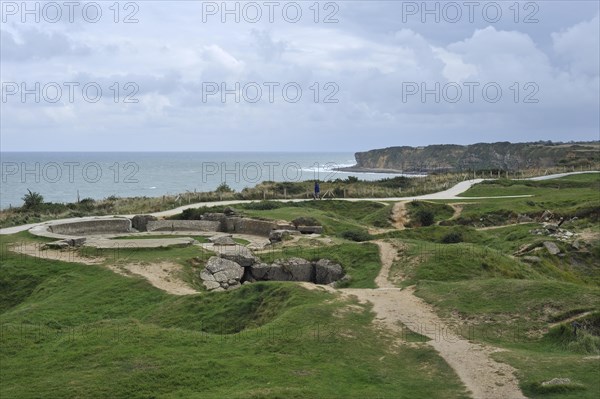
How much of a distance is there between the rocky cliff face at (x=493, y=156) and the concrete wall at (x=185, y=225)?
8841 centimetres

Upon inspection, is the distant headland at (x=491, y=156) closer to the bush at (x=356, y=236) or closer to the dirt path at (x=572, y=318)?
the bush at (x=356, y=236)

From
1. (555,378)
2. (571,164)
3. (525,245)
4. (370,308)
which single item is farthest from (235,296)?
(571,164)

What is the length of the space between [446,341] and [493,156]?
160814 millimetres

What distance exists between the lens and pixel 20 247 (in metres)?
30.0

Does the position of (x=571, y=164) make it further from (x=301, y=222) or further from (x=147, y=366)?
(x=147, y=366)

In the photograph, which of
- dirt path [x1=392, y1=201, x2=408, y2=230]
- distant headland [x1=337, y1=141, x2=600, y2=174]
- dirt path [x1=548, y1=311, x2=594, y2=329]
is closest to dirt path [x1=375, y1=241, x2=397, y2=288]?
dirt path [x1=548, y1=311, x2=594, y2=329]

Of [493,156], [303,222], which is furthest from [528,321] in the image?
[493,156]

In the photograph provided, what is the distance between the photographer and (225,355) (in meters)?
Result: 14.5

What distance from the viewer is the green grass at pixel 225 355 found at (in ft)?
41.0

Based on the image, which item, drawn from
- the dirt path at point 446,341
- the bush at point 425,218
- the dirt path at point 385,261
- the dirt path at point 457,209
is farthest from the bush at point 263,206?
the dirt path at point 446,341

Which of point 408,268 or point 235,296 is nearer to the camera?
point 235,296

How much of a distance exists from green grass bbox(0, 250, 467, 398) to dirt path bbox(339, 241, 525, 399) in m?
0.45

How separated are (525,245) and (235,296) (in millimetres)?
19068

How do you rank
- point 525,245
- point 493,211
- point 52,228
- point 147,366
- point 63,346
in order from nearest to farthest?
point 147,366
point 63,346
point 525,245
point 52,228
point 493,211
